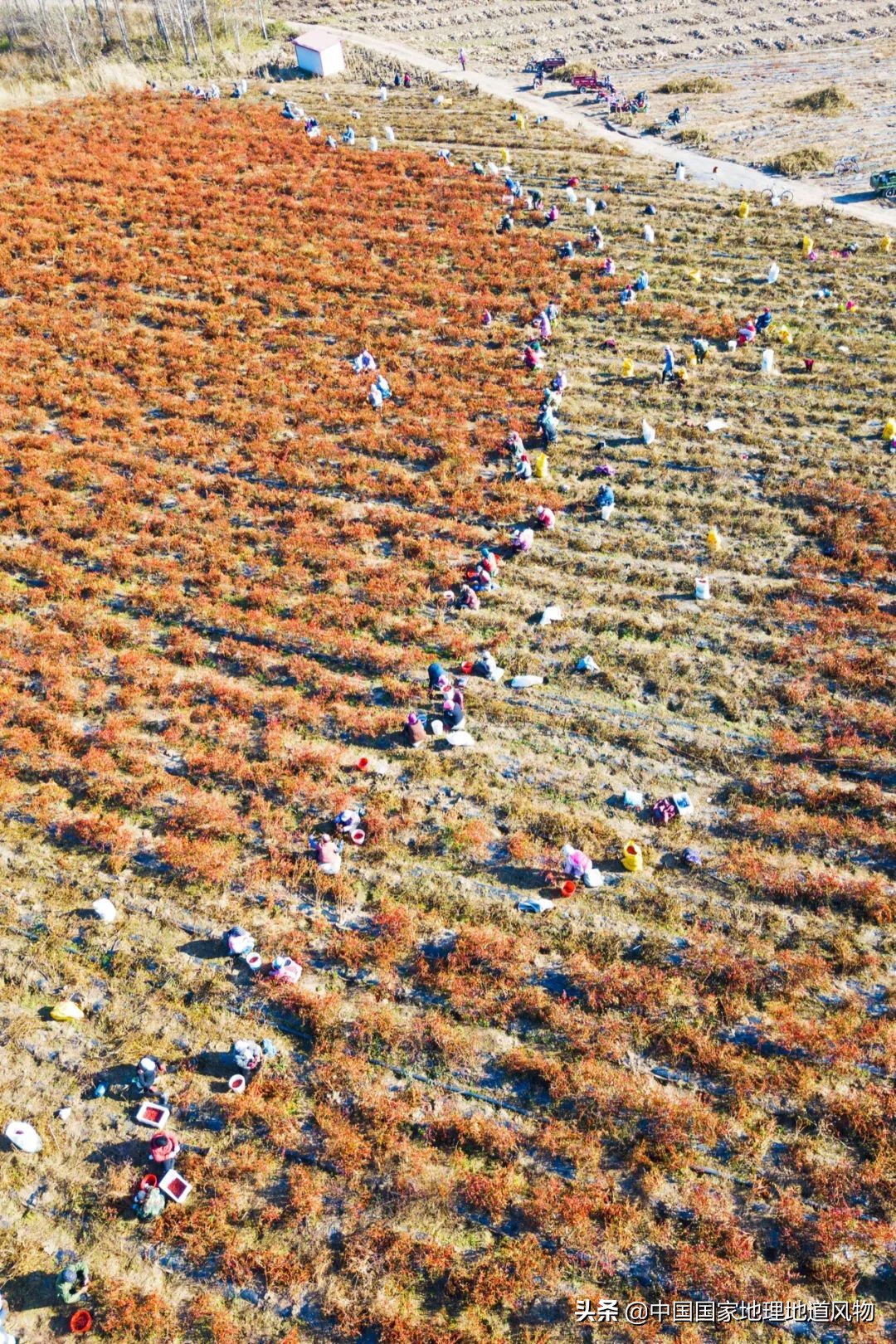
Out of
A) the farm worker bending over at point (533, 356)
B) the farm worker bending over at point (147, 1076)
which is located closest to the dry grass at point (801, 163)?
the farm worker bending over at point (533, 356)

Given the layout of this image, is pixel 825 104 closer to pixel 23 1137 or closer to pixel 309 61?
pixel 309 61

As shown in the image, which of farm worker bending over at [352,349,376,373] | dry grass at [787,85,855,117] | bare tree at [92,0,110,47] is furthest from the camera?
bare tree at [92,0,110,47]

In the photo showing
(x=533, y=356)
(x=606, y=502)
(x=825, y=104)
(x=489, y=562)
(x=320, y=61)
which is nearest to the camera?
(x=489, y=562)

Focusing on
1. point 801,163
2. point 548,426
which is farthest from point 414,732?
point 801,163

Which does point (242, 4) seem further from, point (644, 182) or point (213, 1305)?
point (213, 1305)

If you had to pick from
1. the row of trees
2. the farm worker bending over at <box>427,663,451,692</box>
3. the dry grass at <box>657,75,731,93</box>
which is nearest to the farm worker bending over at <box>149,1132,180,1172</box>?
the farm worker bending over at <box>427,663,451,692</box>

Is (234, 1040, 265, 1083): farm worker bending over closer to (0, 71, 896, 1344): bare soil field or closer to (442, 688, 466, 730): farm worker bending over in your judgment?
(0, 71, 896, 1344): bare soil field

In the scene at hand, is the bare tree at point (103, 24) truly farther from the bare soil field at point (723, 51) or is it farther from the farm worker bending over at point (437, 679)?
the farm worker bending over at point (437, 679)
